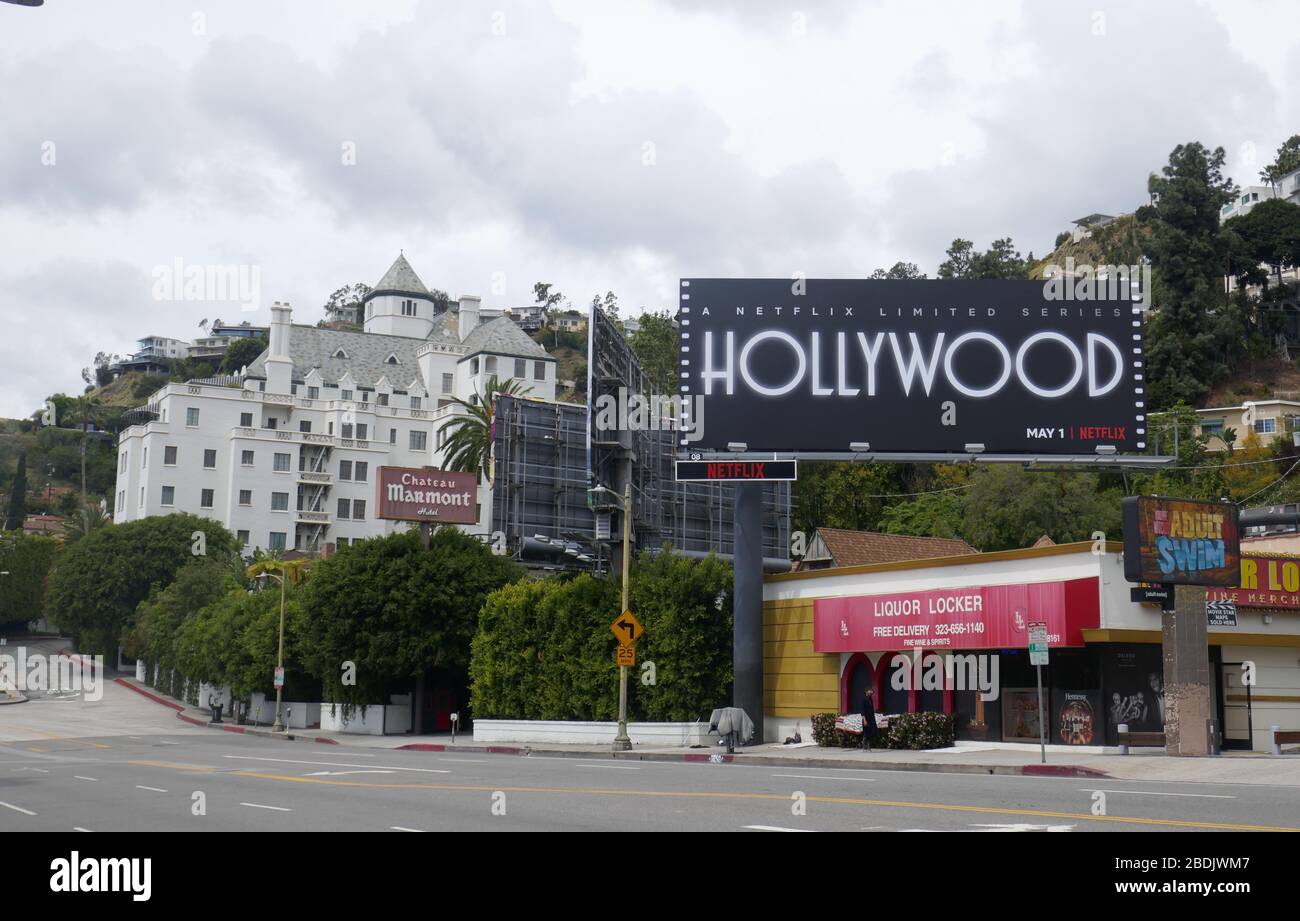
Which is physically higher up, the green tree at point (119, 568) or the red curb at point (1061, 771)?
the green tree at point (119, 568)

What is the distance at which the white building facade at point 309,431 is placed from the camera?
4523 inches

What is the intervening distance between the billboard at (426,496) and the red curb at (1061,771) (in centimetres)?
3315

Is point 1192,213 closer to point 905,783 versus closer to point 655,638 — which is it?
point 655,638

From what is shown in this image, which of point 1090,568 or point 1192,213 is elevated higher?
point 1192,213

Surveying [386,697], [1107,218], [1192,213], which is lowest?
[386,697]

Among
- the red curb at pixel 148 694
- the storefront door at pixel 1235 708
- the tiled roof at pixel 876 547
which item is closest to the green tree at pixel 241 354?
the red curb at pixel 148 694

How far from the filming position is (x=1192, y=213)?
10250cm

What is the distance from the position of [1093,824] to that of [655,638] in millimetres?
25865

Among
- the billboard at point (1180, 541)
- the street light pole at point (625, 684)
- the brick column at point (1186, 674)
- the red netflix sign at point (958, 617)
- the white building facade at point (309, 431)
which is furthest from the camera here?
the white building facade at point (309, 431)

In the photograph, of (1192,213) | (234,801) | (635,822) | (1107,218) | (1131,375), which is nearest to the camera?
(635,822)

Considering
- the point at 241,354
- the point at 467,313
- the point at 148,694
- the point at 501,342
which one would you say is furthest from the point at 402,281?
the point at 148,694

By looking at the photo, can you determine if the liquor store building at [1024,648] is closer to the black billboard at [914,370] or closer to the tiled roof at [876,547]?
the black billboard at [914,370]

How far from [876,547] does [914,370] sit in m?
17.4
